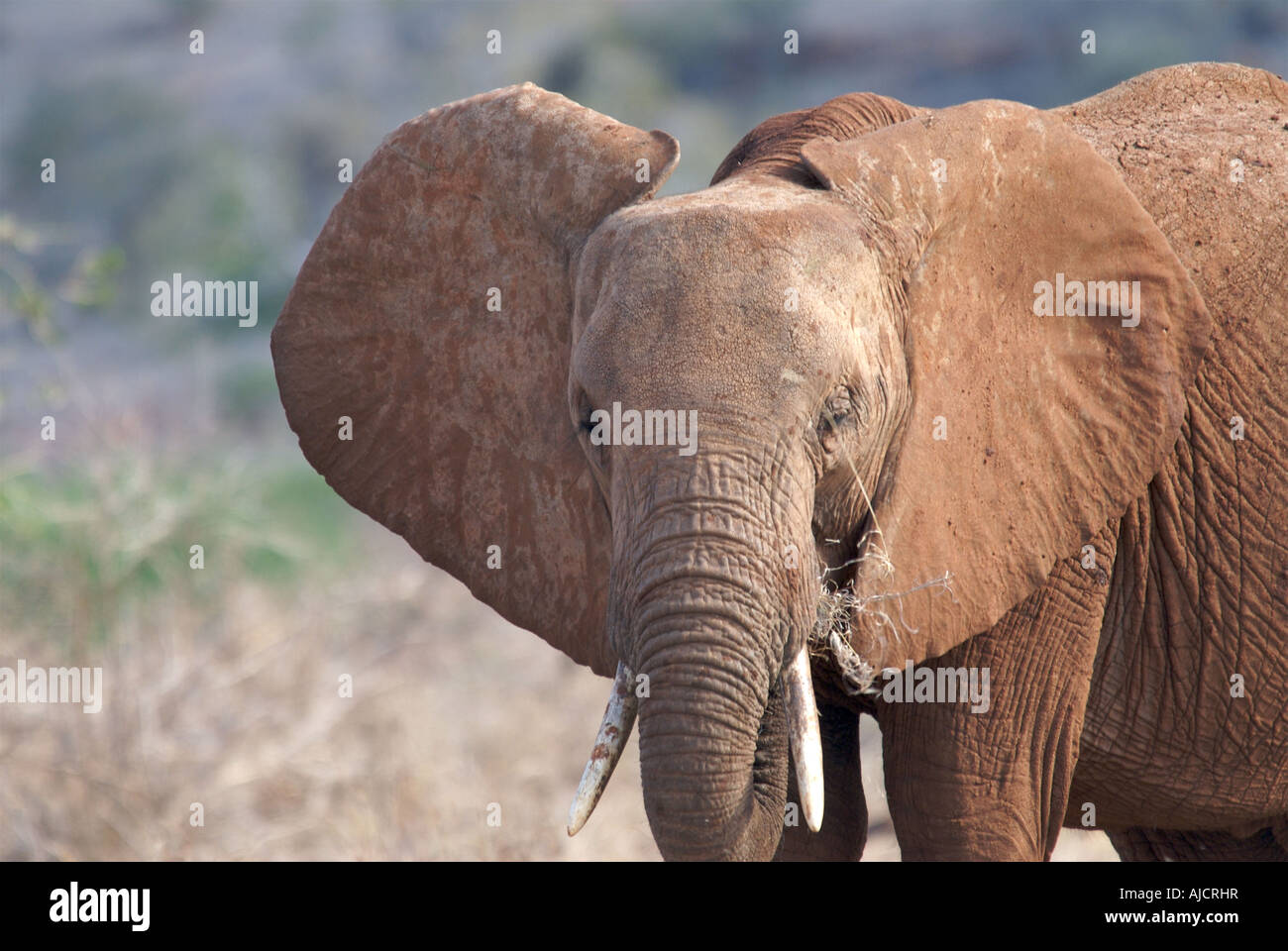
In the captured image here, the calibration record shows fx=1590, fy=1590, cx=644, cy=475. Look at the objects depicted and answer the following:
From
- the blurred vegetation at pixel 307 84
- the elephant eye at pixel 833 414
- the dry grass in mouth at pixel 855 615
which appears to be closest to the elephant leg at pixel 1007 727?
the dry grass in mouth at pixel 855 615

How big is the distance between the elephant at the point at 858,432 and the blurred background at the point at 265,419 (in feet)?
3.72

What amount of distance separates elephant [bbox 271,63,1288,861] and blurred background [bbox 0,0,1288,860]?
1.13 metres

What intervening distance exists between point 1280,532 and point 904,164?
1.55 m

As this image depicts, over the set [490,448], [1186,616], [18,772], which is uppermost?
[490,448]

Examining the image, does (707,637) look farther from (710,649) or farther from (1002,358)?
(1002,358)

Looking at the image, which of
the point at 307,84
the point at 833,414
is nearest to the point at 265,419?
the point at 307,84

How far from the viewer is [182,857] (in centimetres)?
705

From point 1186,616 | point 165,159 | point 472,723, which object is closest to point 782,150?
point 1186,616

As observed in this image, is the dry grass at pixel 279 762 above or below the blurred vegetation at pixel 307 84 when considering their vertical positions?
below

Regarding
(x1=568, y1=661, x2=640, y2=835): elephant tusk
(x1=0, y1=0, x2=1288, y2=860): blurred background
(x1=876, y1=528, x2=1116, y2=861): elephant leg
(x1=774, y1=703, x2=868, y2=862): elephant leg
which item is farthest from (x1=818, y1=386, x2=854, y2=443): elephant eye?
(x1=0, y1=0, x2=1288, y2=860): blurred background

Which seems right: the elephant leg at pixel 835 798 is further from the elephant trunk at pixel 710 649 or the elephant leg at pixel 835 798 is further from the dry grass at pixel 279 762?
the dry grass at pixel 279 762

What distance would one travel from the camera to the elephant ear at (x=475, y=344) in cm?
409

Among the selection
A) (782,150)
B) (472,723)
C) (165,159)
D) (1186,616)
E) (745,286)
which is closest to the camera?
(745,286)

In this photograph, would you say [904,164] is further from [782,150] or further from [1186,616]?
[1186,616]
